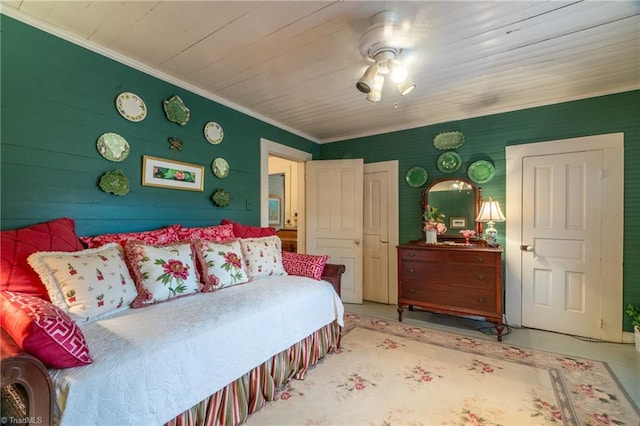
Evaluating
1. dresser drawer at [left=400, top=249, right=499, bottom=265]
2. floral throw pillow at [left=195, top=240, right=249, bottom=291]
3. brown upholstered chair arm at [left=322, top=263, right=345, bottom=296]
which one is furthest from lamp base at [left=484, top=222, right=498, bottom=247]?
floral throw pillow at [left=195, top=240, right=249, bottom=291]

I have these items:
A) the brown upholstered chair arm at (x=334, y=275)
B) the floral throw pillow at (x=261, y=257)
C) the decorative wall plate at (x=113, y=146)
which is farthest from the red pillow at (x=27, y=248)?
the brown upholstered chair arm at (x=334, y=275)

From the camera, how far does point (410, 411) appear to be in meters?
1.63

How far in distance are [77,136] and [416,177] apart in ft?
10.9

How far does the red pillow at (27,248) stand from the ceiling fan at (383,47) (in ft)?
6.89

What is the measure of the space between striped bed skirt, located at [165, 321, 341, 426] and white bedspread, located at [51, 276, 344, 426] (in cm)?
8

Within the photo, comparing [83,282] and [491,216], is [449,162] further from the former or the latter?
[83,282]

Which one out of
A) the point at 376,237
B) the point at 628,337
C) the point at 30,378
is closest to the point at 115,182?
the point at 30,378

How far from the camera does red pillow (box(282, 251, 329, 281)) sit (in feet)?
7.89

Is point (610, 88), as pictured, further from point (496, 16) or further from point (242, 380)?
point (242, 380)

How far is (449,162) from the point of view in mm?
3332

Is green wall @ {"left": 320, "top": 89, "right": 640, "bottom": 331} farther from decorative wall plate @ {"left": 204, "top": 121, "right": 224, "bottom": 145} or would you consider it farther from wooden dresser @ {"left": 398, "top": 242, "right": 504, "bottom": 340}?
decorative wall plate @ {"left": 204, "top": 121, "right": 224, "bottom": 145}

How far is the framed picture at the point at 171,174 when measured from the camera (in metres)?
2.21

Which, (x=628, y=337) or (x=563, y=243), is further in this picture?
(x=563, y=243)

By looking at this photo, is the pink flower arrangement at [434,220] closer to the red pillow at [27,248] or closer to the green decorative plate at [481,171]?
the green decorative plate at [481,171]
